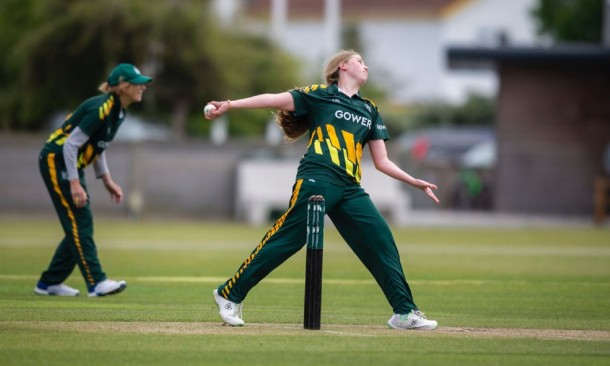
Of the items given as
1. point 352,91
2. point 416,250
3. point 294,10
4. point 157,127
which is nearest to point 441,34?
point 294,10

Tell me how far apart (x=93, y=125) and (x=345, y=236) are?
3.05 metres

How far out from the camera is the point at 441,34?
79.4m

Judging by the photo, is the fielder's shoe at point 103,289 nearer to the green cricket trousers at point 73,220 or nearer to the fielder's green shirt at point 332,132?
the green cricket trousers at point 73,220

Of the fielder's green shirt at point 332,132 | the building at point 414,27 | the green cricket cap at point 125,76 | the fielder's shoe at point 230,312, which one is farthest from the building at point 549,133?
the building at point 414,27

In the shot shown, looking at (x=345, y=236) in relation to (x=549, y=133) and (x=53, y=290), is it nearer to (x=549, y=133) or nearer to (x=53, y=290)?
(x=53, y=290)

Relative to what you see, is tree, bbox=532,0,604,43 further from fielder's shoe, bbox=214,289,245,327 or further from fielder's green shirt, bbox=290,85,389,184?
fielder's shoe, bbox=214,289,245,327

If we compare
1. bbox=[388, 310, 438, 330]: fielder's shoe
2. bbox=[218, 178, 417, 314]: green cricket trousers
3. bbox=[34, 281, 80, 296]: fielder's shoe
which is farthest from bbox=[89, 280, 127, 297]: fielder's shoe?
bbox=[388, 310, 438, 330]: fielder's shoe

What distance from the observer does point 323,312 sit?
396 inches

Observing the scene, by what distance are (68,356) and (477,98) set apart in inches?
2225

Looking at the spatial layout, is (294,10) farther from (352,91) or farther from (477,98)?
(352,91)

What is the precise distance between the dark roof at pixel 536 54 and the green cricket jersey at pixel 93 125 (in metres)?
19.5

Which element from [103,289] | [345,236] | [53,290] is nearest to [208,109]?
[345,236]

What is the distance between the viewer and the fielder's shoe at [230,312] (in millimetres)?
8773

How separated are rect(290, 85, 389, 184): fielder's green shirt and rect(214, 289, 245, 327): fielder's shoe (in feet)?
3.66
